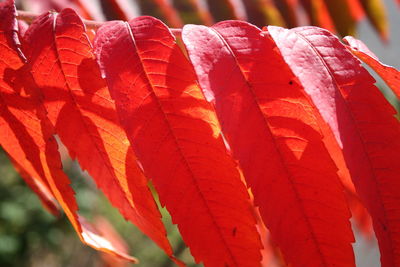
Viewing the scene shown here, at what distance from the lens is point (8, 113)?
57cm

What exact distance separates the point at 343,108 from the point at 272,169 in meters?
0.08

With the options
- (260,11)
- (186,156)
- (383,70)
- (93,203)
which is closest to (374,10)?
(260,11)

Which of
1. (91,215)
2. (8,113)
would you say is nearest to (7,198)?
(91,215)

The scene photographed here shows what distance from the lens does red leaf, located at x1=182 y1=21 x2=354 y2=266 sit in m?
0.51

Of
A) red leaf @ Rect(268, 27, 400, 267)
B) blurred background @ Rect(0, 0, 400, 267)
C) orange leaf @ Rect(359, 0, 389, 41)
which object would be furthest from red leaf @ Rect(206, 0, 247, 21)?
red leaf @ Rect(268, 27, 400, 267)

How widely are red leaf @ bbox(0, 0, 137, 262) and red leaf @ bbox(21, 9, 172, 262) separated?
1cm

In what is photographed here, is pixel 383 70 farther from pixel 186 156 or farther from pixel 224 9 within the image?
pixel 224 9

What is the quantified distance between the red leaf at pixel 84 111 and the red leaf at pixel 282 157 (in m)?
0.10

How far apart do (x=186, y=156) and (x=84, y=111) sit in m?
0.11

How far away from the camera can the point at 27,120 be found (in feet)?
1.87

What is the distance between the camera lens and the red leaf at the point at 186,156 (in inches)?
20.3

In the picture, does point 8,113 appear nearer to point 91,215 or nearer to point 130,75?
point 130,75

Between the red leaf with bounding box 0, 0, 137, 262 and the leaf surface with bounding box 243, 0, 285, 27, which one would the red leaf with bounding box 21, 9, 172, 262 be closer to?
the red leaf with bounding box 0, 0, 137, 262

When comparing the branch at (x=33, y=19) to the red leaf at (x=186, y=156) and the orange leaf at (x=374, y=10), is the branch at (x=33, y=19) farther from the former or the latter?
the orange leaf at (x=374, y=10)
